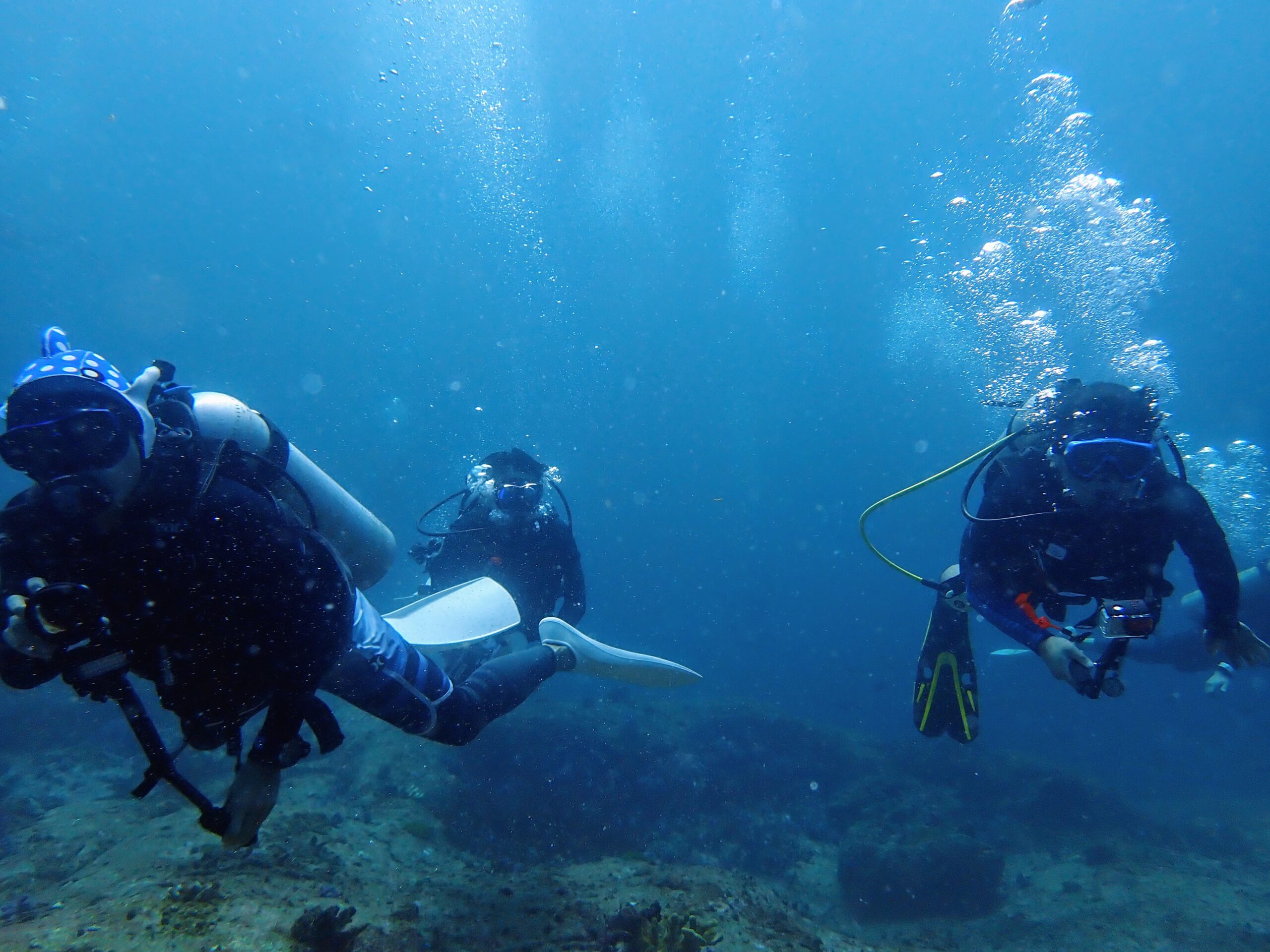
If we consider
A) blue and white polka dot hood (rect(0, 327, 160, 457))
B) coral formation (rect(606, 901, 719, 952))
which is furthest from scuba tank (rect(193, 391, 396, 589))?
coral formation (rect(606, 901, 719, 952))

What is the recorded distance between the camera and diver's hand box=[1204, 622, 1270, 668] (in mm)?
4094

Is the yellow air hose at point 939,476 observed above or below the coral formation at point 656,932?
above

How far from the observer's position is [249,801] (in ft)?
8.17

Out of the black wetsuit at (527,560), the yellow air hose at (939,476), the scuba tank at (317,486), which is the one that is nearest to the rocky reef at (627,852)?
the scuba tank at (317,486)

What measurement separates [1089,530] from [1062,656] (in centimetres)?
103

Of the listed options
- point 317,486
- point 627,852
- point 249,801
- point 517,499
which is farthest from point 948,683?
point 627,852

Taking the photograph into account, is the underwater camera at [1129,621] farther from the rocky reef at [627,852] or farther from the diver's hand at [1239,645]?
the rocky reef at [627,852]

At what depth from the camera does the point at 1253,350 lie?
120 feet

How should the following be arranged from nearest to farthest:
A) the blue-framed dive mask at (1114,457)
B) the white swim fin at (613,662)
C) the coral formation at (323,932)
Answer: the coral formation at (323,932), the blue-framed dive mask at (1114,457), the white swim fin at (613,662)

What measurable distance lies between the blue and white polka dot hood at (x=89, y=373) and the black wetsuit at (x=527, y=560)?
4596 mm

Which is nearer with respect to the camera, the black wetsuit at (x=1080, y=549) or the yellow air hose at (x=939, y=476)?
the black wetsuit at (x=1080, y=549)

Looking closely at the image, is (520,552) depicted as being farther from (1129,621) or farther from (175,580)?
(1129,621)

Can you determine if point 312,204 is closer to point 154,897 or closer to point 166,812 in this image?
point 166,812

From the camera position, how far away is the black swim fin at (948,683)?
5074 millimetres
